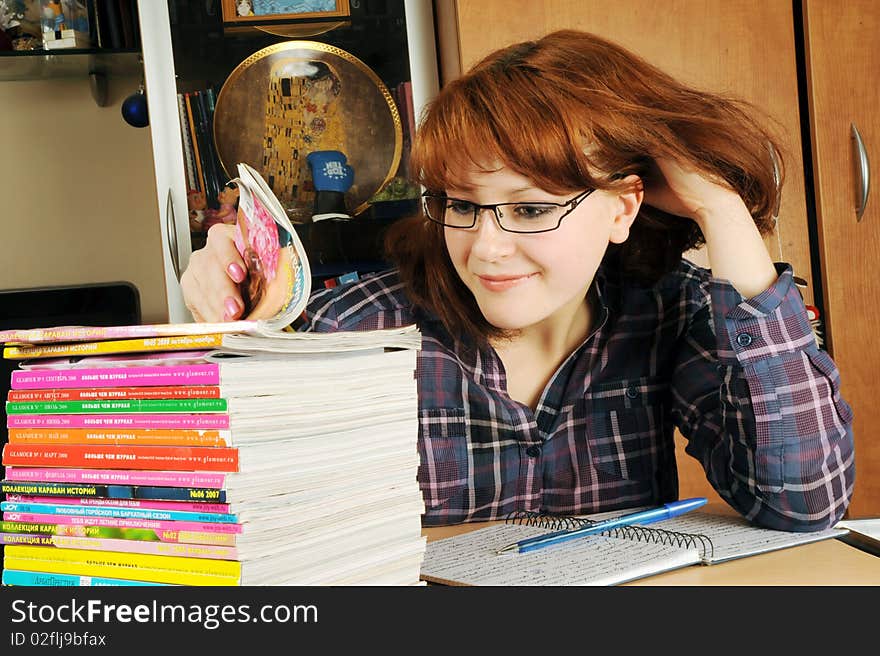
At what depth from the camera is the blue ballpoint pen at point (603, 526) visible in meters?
0.89

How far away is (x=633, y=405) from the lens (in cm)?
126

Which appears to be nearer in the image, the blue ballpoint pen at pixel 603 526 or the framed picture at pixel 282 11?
the blue ballpoint pen at pixel 603 526

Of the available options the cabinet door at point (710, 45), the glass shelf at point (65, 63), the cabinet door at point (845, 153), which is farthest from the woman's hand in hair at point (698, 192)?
the glass shelf at point (65, 63)

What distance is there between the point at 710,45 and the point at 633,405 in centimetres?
123

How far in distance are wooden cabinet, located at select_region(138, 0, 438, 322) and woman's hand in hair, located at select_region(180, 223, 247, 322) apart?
115 centimetres

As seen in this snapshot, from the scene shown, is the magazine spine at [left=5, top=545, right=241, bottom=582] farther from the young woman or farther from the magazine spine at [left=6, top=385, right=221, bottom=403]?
the young woman

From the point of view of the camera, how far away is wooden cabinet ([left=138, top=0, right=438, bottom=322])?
2125 mm

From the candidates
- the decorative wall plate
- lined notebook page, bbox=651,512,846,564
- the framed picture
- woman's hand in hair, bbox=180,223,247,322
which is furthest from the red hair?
the framed picture

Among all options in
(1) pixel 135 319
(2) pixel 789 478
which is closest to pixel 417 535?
(2) pixel 789 478

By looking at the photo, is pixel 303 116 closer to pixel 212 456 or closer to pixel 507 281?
pixel 507 281

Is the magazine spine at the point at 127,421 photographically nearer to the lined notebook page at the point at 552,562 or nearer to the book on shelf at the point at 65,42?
the lined notebook page at the point at 552,562

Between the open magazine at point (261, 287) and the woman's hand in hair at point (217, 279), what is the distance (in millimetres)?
25

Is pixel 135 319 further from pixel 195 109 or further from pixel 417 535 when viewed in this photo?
pixel 417 535

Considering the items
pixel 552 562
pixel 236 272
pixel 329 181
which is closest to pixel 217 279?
pixel 236 272
